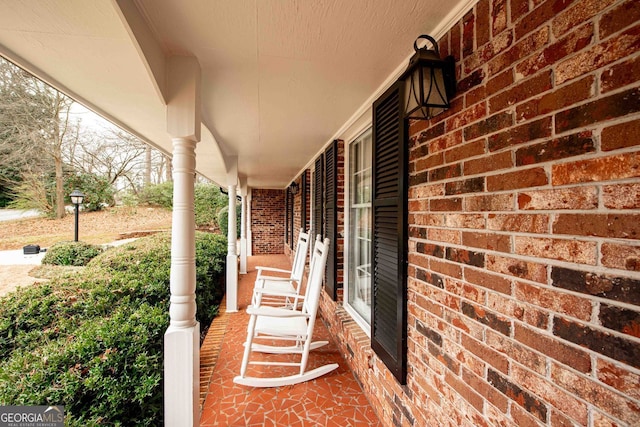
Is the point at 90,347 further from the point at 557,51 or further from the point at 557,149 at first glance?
the point at 557,51

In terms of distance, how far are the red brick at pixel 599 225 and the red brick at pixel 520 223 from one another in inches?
1.4

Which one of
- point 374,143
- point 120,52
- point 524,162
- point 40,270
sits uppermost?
point 120,52

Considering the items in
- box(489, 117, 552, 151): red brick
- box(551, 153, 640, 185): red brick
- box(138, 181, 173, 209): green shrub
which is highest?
box(138, 181, 173, 209): green shrub

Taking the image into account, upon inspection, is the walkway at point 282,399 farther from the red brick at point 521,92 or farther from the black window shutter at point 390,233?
the red brick at point 521,92

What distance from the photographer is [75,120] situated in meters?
8.27

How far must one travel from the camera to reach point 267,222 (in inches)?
385

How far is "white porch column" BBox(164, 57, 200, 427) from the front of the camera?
4.79 ft

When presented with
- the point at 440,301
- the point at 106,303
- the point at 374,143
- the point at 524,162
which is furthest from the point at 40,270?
the point at 524,162

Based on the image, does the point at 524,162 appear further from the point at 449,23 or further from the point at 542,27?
the point at 449,23

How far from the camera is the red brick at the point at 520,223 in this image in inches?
30.2

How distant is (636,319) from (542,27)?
80 cm

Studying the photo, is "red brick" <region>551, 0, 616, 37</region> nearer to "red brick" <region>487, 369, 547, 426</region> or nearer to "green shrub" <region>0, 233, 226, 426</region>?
"red brick" <region>487, 369, 547, 426</region>

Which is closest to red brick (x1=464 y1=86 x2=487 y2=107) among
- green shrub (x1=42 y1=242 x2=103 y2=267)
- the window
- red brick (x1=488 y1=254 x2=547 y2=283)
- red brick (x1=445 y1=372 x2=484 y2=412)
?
red brick (x1=488 y1=254 x2=547 y2=283)

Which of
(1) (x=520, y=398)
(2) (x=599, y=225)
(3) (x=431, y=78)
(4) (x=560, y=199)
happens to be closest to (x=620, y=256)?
(2) (x=599, y=225)
